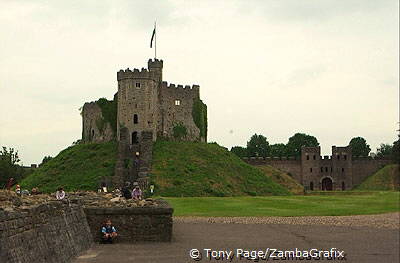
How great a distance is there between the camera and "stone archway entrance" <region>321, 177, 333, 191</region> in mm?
121394

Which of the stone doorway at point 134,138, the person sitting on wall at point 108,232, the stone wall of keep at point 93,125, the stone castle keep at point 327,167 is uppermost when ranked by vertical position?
the stone wall of keep at point 93,125

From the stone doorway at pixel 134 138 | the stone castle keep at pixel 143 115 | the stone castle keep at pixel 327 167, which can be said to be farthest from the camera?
the stone castle keep at pixel 327 167

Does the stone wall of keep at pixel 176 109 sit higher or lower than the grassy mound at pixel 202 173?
higher

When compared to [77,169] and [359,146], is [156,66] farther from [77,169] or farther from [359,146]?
[359,146]

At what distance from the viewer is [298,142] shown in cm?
15838

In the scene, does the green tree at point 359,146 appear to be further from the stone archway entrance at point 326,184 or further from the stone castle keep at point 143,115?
the stone castle keep at point 143,115

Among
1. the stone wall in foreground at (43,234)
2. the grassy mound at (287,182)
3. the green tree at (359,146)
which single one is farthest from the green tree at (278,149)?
the stone wall in foreground at (43,234)

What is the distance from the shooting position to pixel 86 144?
8025cm

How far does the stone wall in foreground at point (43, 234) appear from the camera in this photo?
38.5 feet

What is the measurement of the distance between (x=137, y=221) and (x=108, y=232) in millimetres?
1370

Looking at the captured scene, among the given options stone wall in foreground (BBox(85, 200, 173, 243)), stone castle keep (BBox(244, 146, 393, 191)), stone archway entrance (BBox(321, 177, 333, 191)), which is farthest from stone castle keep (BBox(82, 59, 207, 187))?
stone wall in foreground (BBox(85, 200, 173, 243))

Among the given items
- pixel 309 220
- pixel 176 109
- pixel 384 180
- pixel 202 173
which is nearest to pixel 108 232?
pixel 309 220

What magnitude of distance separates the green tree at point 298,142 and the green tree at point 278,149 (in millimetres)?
1474

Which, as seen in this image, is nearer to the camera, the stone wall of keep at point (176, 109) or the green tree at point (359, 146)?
the stone wall of keep at point (176, 109)
